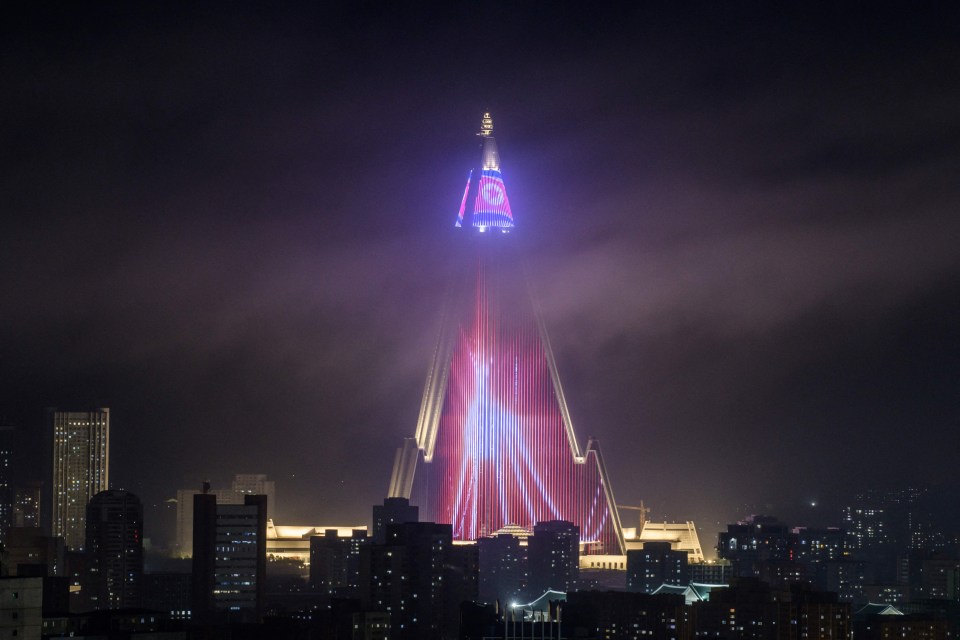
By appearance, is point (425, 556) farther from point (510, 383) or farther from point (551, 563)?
point (510, 383)

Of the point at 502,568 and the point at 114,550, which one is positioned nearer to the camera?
the point at 114,550

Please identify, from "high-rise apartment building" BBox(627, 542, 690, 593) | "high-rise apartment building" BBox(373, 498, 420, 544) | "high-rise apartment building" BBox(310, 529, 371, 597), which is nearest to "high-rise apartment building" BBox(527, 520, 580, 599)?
"high-rise apartment building" BBox(627, 542, 690, 593)

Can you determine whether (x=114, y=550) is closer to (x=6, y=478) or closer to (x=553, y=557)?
(x=6, y=478)

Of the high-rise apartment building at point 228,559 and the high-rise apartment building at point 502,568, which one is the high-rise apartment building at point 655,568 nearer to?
the high-rise apartment building at point 502,568

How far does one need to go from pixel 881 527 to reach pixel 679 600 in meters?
13.6

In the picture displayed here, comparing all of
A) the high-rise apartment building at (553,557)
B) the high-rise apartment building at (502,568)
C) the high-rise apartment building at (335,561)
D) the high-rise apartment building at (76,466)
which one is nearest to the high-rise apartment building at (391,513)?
the high-rise apartment building at (335,561)

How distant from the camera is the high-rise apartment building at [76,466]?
3656 centimetres

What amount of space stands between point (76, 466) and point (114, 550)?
5.54m

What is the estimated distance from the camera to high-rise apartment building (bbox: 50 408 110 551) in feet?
120

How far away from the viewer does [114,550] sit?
3319 centimetres

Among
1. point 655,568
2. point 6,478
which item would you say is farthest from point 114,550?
point 655,568

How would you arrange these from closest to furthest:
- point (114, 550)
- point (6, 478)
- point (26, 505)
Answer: point (114, 550) → point (26, 505) → point (6, 478)

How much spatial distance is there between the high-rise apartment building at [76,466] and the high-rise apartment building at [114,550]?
1.73 m

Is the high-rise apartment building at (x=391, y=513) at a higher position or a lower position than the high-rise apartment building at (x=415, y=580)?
higher
